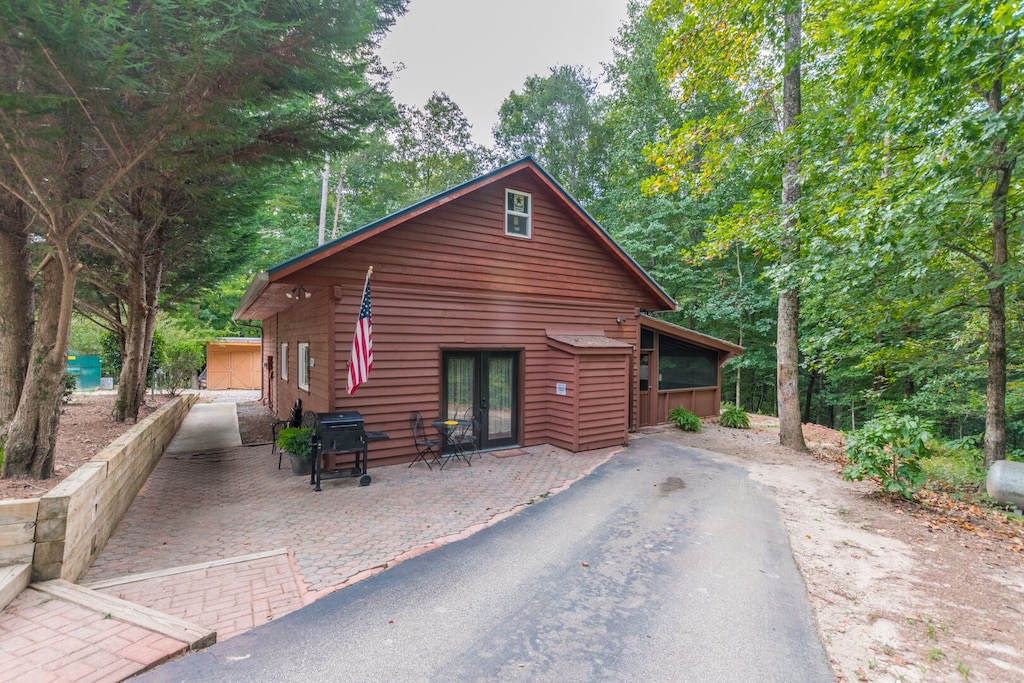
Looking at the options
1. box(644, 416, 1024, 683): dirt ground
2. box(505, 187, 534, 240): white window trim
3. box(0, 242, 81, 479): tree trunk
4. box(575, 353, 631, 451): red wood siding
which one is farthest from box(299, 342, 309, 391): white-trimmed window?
box(644, 416, 1024, 683): dirt ground

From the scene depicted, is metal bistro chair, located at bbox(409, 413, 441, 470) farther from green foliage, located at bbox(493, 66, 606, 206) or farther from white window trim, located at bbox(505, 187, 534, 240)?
green foliage, located at bbox(493, 66, 606, 206)

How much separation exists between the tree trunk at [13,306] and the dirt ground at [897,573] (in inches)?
38.9

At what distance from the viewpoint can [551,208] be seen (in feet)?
32.3

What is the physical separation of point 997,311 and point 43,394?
1288 centimetres

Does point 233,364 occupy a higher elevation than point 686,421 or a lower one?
higher

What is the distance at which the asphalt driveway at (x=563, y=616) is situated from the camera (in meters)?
2.82

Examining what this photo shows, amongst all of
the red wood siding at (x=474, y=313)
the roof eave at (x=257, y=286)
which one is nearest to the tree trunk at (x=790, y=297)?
the red wood siding at (x=474, y=313)

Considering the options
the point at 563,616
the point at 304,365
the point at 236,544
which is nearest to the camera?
the point at 563,616

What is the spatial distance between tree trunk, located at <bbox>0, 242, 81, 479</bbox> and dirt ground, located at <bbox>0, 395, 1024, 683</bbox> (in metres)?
0.28

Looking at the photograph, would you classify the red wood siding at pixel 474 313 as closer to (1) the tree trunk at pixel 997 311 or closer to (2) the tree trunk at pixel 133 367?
(2) the tree trunk at pixel 133 367

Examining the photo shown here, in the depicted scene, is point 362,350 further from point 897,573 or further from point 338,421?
point 897,573

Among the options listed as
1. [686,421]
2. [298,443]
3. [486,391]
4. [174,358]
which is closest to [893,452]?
[686,421]

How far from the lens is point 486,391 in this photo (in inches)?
352

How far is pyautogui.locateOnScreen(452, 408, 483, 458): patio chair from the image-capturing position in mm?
8133
